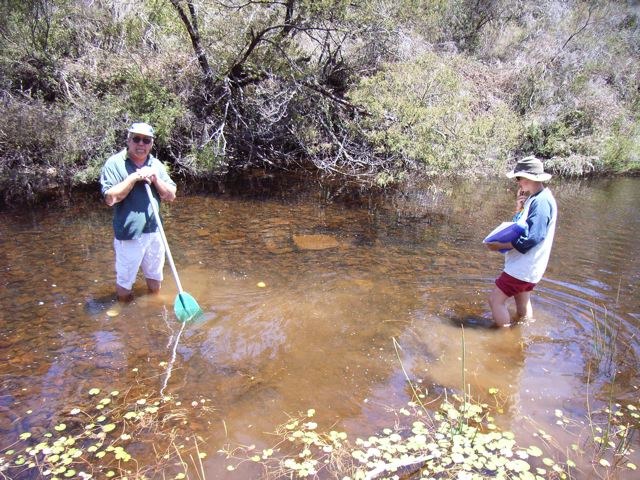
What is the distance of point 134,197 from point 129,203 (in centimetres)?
8

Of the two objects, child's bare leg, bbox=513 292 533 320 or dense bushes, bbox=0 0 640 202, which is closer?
child's bare leg, bbox=513 292 533 320

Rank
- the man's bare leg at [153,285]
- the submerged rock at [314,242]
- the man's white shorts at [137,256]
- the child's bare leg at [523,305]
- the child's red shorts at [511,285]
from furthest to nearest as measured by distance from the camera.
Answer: the submerged rock at [314,242] → the man's bare leg at [153,285] → the child's bare leg at [523,305] → the man's white shorts at [137,256] → the child's red shorts at [511,285]

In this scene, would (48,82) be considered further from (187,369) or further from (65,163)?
(187,369)

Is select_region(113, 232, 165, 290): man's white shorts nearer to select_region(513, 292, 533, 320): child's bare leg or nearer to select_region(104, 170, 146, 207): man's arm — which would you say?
select_region(104, 170, 146, 207): man's arm

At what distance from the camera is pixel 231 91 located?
40.4 feet

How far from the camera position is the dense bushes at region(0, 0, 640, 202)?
10258 millimetres

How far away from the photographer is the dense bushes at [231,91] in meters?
10.3

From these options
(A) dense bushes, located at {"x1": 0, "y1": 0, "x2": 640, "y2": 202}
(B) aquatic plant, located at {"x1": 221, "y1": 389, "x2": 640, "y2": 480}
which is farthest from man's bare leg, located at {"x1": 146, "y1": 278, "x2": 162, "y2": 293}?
(A) dense bushes, located at {"x1": 0, "y1": 0, "x2": 640, "y2": 202}

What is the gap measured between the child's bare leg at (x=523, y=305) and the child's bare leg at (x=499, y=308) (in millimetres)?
171

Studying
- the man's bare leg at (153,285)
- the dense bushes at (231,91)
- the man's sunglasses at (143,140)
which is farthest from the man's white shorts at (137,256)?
the dense bushes at (231,91)

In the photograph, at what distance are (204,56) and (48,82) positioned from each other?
4.01m

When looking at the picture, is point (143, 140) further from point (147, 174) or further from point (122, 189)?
point (122, 189)

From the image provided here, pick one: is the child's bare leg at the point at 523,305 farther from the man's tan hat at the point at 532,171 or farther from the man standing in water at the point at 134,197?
the man standing in water at the point at 134,197

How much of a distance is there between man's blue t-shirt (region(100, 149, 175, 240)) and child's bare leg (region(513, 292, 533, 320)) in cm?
408
